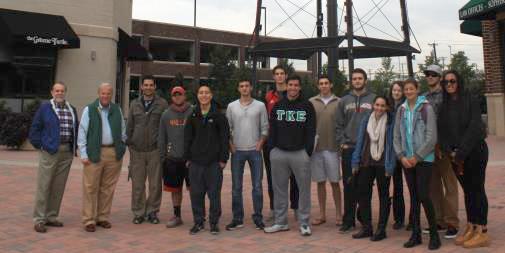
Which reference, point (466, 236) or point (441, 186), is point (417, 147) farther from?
point (466, 236)

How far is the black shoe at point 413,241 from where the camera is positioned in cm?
522

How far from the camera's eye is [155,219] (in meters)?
6.69

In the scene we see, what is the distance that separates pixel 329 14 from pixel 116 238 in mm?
12340

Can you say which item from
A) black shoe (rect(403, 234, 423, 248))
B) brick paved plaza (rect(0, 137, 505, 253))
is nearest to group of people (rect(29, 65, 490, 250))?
black shoe (rect(403, 234, 423, 248))

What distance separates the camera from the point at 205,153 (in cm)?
603

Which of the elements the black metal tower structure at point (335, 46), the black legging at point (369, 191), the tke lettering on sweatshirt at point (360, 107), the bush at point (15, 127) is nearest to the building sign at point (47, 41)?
the bush at point (15, 127)

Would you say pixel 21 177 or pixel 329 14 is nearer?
pixel 21 177

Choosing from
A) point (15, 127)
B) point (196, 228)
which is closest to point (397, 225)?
point (196, 228)

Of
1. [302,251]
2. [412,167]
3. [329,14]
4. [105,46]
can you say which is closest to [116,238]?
[302,251]

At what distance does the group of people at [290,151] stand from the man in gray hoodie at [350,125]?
1 centimetres

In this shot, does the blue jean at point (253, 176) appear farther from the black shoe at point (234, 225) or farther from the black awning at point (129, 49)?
the black awning at point (129, 49)

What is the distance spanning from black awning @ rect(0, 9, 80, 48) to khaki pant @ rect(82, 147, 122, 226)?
1116 cm

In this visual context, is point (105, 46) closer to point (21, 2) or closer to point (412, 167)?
point (21, 2)

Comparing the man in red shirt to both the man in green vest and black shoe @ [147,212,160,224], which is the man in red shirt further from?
the man in green vest
